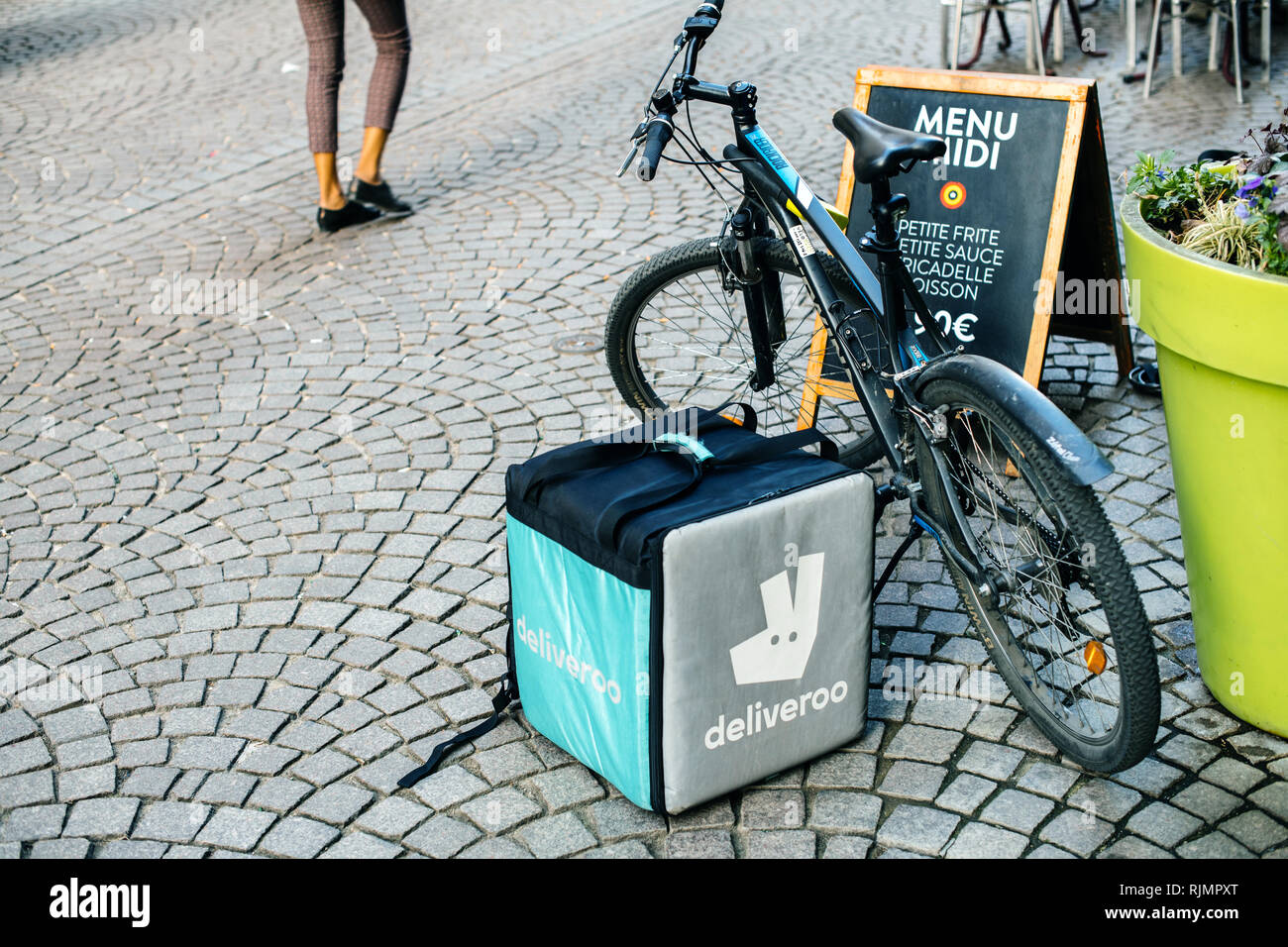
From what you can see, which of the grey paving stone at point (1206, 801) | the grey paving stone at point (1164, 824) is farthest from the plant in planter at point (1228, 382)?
the grey paving stone at point (1164, 824)

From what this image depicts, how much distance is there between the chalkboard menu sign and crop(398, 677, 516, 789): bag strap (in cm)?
194

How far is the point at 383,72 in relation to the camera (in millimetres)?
6578

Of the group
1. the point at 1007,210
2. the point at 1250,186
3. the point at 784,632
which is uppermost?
the point at 1250,186

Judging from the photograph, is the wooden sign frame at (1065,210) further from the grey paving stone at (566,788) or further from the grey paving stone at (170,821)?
the grey paving stone at (170,821)

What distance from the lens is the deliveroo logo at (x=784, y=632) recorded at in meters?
2.80

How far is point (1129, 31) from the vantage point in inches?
337

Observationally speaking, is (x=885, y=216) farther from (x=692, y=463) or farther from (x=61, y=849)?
(x=61, y=849)

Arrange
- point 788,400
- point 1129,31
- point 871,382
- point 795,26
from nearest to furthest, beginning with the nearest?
point 871,382 → point 788,400 → point 1129,31 → point 795,26

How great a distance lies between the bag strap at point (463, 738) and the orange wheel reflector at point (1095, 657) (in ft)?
4.45

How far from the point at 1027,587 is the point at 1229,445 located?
22.1 inches

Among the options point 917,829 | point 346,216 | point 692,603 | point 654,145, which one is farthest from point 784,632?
point 346,216
